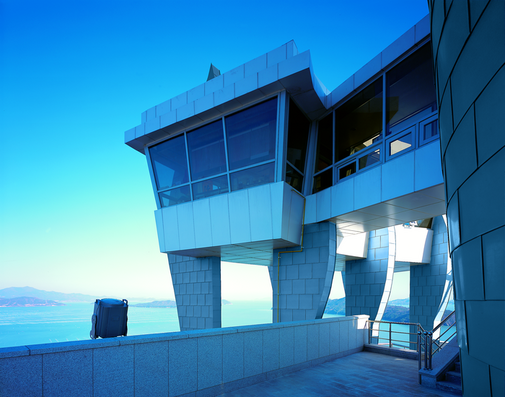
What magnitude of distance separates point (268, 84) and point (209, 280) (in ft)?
31.8

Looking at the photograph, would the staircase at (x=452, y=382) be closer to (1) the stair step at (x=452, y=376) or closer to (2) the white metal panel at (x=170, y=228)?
(1) the stair step at (x=452, y=376)

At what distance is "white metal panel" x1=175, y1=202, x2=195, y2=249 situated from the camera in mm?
14703

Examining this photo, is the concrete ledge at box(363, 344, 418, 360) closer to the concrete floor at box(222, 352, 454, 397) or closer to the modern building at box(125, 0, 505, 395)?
the concrete floor at box(222, 352, 454, 397)

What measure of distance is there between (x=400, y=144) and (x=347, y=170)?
7.75 feet

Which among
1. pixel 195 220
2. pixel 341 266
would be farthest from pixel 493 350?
pixel 341 266

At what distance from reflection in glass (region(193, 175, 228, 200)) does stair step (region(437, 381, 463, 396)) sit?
902 cm

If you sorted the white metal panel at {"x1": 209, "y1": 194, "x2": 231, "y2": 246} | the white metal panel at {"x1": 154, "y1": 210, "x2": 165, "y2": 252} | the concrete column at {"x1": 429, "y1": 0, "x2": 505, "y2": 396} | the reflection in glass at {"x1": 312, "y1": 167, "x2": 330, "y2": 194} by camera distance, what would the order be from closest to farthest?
the concrete column at {"x1": 429, "y1": 0, "x2": 505, "y2": 396}
the reflection in glass at {"x1": 312, "y1": 167, "x2": 330, "y2": 194}
the white metal panel at {"x1": 209, "y1": 194, "x2": 231, "y2": 246}
the white metal panel at {"x1": 154, "y1": 210, "x2": 165, "y2": 252}

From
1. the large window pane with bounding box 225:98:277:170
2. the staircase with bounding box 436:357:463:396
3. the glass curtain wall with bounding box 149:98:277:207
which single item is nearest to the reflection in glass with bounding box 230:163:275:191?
the glass curtain wall with bounding box 149:98:277:207

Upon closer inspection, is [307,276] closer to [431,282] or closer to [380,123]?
[380,123]

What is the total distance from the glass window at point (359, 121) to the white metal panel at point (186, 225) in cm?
634

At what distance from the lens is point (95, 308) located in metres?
8.37

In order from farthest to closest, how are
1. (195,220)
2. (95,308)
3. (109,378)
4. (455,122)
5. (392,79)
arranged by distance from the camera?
(195,220), (392,79), (95,308), (109,378), (455,122)

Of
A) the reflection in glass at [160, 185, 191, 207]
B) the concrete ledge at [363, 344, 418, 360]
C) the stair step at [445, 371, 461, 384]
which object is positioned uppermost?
the reflection in glass at [160, 185, 191, 207]

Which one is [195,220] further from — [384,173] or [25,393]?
[25,393]
